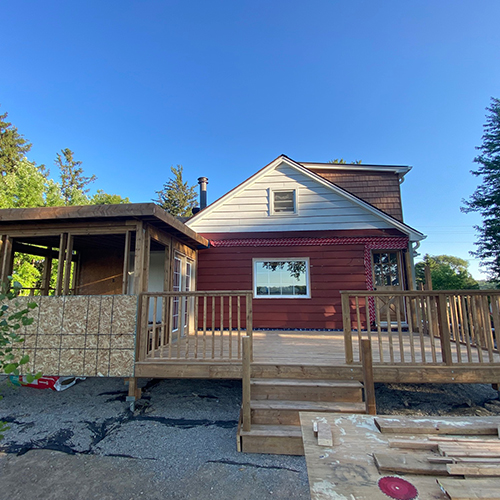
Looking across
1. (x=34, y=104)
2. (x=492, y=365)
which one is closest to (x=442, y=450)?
→ (x=492, y=365)

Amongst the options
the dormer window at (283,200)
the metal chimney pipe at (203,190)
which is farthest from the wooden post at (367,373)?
the metal chimney pipe at (203,190)

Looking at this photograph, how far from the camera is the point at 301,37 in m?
9.66

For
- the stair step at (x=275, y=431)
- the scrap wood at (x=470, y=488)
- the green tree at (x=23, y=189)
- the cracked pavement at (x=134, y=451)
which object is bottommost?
the cracked pavement at (x=134, y=451)

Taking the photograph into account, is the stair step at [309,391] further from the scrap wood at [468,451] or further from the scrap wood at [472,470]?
the scrap wood at [472,470]

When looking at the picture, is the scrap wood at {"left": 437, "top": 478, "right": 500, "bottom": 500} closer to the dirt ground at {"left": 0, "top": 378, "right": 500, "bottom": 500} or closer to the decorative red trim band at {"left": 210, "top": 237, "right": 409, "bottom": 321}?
the dirt ground at {"left": 0, "top": 378, "right": 500, "bottom": 500}

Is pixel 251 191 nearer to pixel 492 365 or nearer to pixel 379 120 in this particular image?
pixel 492 365

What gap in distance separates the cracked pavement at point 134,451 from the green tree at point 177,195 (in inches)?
1015

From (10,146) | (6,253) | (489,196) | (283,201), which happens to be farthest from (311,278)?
(10,146)

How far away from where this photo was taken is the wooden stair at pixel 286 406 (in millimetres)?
3094

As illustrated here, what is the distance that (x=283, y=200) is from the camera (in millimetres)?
7961

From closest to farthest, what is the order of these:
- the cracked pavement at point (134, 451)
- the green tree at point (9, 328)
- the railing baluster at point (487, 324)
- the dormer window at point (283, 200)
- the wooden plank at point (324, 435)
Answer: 1. the green tree at point (9, 328)
2. the wooden plank at point (324, 435)
3. the cracked pavement at point (134, 451)
4. the railing baluster at point (487, 324)
5. the dormer window at point (283, 200)

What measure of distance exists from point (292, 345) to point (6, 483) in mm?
4113

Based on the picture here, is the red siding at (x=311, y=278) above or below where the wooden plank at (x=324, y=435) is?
above

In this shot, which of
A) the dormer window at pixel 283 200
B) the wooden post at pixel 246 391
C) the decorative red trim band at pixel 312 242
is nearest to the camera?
the wooden post at pixel 246 391
